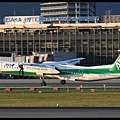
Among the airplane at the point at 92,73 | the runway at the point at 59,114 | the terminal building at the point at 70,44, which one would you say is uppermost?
the terminal building at the point at 70,44

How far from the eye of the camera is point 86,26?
559 ft

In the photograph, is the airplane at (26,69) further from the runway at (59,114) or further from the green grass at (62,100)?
the runway at (59,114)

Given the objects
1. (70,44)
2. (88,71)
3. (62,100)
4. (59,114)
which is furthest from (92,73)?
(70,44)

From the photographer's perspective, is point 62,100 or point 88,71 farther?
point 88,71

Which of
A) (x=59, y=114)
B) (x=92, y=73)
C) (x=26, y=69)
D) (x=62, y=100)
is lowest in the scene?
(x=92, y=73)

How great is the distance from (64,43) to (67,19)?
2162 inches

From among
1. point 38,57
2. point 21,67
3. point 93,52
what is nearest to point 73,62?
point 21,67

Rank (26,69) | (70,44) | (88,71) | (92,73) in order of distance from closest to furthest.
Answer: (92,73) → (88,71) → (26,69) → (70,44)

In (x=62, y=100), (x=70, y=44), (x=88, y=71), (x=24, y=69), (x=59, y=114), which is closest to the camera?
(x=59, y=114)

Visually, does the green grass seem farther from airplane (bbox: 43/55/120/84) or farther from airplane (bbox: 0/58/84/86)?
airplane (bbox: 0/58/84/86)

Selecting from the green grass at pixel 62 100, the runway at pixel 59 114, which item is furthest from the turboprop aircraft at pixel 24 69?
the runway at pixel 59 114

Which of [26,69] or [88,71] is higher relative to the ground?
[26,69]

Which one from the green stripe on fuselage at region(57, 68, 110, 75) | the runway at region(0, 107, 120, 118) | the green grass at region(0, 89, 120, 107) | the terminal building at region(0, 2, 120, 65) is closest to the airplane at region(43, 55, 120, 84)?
the green stripe on fuselage at region(57, 68, 110, 75)

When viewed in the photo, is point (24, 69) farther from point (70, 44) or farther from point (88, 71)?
point (70, 44)
